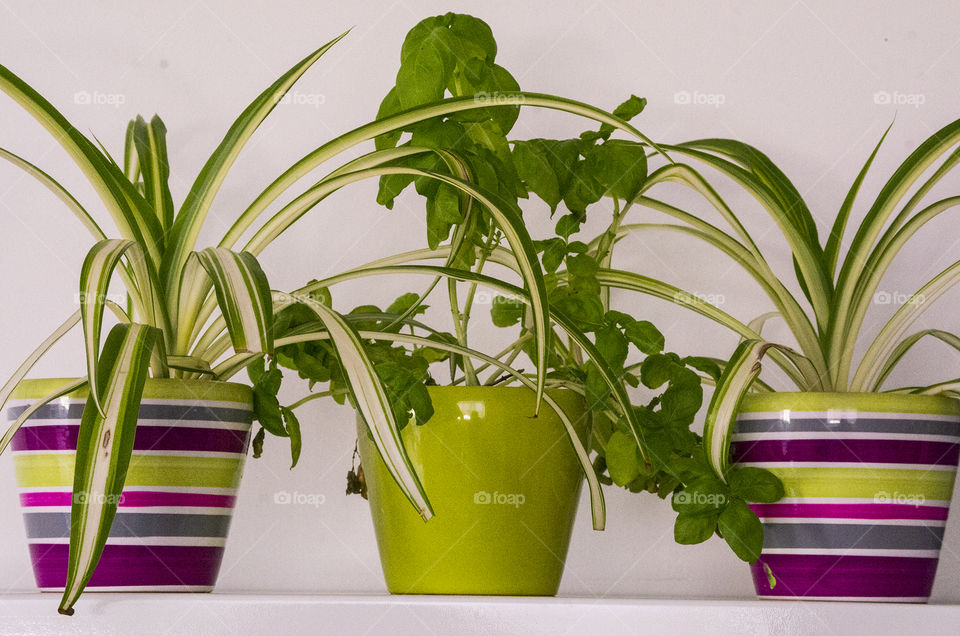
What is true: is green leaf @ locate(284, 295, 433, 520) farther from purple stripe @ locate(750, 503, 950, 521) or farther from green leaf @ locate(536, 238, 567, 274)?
purple stripe @ locate(750, 503, 950, 521)

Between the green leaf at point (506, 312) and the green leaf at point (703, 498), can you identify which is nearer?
the green leaf at point (703, 498)

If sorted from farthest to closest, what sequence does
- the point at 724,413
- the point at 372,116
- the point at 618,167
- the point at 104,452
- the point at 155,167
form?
the point at 372,116
the point at 155,167
the point at 618,167
the point at 724,413
the point at 104,452

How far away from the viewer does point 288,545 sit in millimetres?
1179

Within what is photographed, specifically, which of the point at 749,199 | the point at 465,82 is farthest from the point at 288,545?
the point at 749,199

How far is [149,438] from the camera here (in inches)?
32.5

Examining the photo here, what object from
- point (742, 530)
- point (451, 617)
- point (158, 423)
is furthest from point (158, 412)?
point (742, 530)

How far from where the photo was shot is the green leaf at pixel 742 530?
81cm

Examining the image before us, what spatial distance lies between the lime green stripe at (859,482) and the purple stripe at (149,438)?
0.54m

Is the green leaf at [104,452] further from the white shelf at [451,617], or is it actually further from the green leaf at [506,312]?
the green leaf at [506,312]

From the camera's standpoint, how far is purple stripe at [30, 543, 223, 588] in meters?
0.81

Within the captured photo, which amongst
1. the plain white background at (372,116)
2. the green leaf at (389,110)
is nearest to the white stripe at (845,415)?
the plain white background at (372,116)

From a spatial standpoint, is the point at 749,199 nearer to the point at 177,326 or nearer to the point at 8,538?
the point at 177,326

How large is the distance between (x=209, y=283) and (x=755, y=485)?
0.56m

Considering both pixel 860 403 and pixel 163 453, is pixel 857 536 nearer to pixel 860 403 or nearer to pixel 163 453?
pixel 860 403
